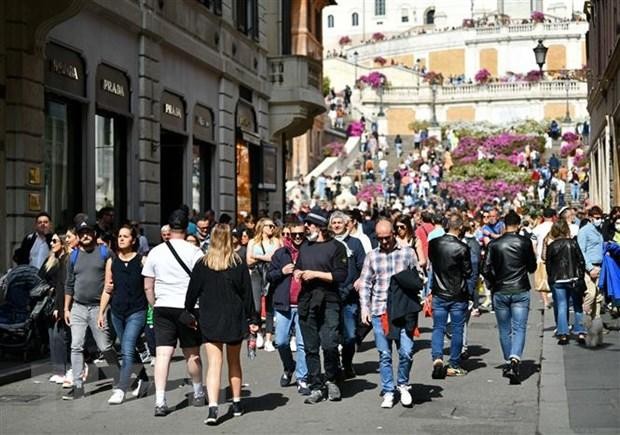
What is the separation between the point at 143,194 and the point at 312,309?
455 inches

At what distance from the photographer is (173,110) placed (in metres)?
26.1

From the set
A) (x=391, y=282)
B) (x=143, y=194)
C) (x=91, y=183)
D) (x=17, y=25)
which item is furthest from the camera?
(x=143, y=194)

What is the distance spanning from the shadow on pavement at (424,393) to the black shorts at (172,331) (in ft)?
7.58

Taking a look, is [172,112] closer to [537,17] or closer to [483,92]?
[483,92]

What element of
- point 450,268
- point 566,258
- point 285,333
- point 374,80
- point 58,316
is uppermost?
point 374,80

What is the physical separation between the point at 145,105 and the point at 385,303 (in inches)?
478

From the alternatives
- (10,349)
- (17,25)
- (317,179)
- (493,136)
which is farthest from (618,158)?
(493,136)

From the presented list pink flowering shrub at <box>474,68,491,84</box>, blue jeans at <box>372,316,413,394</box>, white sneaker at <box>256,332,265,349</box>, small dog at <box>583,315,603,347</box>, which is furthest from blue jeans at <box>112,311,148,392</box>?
pink flowering shrub at <box>474,68,491,84</box>

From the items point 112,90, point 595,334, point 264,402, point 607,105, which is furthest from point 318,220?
point 607,105

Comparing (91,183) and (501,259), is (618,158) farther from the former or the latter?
(501,259)

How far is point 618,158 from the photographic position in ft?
99.4

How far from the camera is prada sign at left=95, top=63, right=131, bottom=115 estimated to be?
21812 millimetres

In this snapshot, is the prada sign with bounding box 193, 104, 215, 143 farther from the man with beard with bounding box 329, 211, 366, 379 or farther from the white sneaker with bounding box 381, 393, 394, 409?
the white sneaker with bounding box 381, 393, 394, 409

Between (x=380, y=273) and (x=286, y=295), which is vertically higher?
(x=380, y=273)
